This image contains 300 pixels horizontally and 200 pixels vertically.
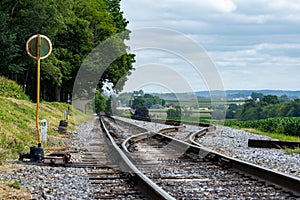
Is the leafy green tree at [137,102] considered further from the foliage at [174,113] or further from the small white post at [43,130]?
the small white post at [43,130]

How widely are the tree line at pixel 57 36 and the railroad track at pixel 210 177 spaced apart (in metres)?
24.4

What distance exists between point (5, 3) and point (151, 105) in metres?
15.7

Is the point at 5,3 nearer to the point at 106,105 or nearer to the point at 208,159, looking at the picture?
the point at 208,159

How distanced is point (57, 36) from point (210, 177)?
1612 inches

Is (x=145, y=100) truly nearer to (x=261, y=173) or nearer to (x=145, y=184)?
(x=261, y=173)

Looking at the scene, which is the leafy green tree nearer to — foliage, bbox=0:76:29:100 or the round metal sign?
foliage, bbox=0:76:29:100

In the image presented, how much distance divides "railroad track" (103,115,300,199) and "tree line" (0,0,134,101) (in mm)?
24438

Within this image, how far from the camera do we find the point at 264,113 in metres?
53.3

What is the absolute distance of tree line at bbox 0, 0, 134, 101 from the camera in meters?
35.5

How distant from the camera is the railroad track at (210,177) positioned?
743cm

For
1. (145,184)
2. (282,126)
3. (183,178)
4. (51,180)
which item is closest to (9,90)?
(282,126)

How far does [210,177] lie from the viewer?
905 cm

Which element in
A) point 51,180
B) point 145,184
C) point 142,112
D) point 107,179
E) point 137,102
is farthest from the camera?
point 142,112

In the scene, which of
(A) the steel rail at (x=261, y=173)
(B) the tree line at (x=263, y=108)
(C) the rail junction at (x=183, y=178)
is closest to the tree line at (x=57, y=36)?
(B) the tree line at (x=263, y=108)
